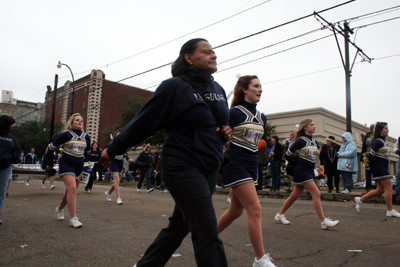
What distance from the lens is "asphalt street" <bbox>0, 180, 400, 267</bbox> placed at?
3.63 metres

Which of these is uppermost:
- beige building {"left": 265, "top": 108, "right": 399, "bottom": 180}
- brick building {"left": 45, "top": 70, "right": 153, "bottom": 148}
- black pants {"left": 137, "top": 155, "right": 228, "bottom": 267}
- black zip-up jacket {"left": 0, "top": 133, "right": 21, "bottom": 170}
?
brick building {"left": 45, "top": 70, "right": 153, "bottom": 148}

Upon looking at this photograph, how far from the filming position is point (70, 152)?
19.8 feet

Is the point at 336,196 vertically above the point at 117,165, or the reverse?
the point at 117,165

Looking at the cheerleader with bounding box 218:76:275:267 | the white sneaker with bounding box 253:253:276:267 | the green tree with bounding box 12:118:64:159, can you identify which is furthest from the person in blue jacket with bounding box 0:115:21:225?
the green tree with bounding box 12:118:64:159

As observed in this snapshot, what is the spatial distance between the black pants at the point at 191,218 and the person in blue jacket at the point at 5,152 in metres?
4.17

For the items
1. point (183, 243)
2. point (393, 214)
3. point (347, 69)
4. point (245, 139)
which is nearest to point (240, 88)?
point (245, 139)

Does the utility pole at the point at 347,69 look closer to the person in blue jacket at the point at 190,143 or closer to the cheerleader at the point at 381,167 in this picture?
the cheerleader at the point at 381,167

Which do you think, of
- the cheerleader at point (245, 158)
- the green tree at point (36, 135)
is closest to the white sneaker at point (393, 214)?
the cheerleader at point (245, 158)

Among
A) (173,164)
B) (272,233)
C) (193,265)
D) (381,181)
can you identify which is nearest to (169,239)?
(173,164)

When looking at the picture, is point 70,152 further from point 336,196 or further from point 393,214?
point 336,196

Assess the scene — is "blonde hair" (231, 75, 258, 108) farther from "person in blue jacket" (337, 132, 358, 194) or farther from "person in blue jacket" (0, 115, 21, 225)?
"person in blue jacket" (337, 132, 358, 194)

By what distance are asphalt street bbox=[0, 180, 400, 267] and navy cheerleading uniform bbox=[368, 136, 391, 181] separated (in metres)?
0.84

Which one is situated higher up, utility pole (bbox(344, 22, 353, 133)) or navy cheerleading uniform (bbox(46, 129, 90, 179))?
utility pole (bbox(344, 22, 353, 133))

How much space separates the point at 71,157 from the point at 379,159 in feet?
19.1
